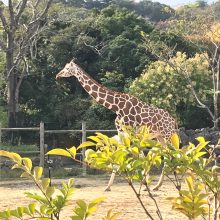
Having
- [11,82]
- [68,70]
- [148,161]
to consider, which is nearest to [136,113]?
[68,70]

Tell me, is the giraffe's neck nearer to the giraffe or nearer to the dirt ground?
the giraffe

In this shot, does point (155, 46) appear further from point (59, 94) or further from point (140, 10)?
point (140, 10)

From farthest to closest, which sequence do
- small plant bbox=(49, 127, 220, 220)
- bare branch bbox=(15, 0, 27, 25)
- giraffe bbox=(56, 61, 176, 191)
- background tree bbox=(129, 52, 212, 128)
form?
background tree bbox=(129, 52, 212, 128)
bare branch bbox=(15, 0, 27, 25)
giraffe bbox=(56, 61, 176, 191)
small plant bbox=(49, 127, 220, 220)

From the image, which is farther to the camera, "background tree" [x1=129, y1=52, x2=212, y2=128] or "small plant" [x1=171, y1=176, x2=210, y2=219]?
"background tree" [x1=129, y1=52, x2=212, y2=128]

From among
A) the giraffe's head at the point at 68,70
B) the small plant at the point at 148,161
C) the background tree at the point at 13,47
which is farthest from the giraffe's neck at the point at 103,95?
the small plant at the point at 148,161

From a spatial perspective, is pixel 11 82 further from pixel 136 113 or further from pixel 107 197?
pixel 107 197

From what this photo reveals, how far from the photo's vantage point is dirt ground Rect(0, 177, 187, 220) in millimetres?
5770

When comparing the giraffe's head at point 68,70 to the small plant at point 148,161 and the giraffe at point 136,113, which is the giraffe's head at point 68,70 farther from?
the small plant at point 148,161

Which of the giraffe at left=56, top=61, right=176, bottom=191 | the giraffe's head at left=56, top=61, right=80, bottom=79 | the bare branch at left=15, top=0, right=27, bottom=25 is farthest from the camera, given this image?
the bare branch at left=15, top=0, right=27, bottom=25

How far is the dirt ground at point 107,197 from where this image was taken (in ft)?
18.9

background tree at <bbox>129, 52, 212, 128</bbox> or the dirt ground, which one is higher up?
background tree at <bbox>129, 52, 212, 128</bbox>

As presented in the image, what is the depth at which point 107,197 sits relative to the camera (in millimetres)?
7121

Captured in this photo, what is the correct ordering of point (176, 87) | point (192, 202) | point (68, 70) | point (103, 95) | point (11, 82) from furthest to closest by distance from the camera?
point (176, 87), point (11, 82), point (68, 70), point (103, 95), point (192, 202)

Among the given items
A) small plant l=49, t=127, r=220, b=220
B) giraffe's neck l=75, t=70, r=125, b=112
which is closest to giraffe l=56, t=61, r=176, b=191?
giraffe's neck l=75, t=70, r=125, b=112
